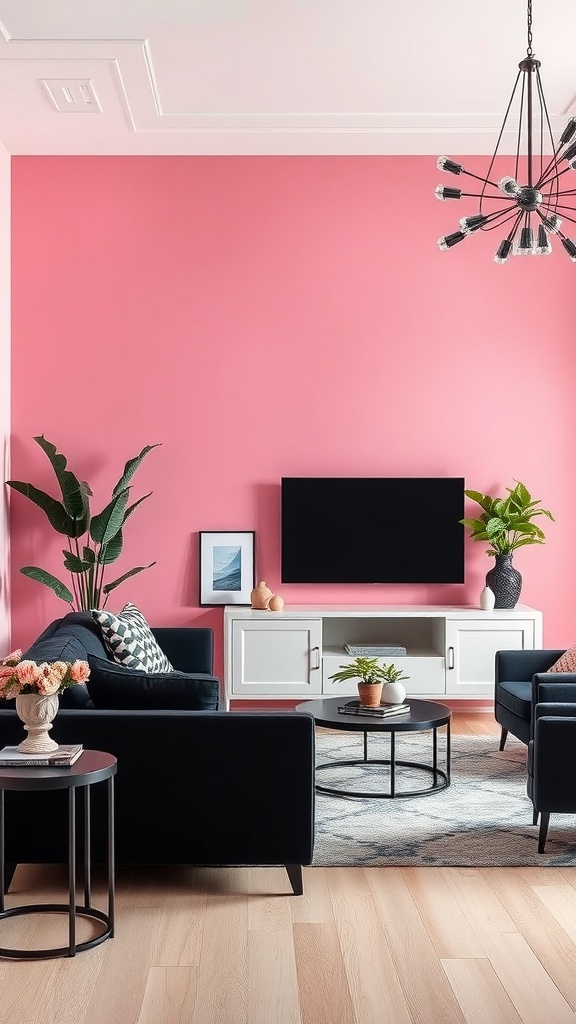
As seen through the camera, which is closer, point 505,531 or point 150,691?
point 150,691

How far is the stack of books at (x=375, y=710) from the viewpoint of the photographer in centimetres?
452

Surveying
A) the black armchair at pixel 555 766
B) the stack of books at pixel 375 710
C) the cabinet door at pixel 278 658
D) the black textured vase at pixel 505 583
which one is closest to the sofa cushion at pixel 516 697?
the stack of books at pixel 375 710

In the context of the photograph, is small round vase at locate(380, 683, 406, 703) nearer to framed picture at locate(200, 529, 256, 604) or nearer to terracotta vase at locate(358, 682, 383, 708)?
terracotta vase at locate(358, 682, 383, 708)

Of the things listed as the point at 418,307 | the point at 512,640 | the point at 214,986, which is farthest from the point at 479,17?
the point at 214,986

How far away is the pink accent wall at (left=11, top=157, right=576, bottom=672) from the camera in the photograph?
21.8ft

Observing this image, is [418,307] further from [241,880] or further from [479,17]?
[241,880]

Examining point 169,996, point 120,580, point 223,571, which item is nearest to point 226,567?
point 223,571

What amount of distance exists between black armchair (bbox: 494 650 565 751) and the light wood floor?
3.76ft

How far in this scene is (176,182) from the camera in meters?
6.65

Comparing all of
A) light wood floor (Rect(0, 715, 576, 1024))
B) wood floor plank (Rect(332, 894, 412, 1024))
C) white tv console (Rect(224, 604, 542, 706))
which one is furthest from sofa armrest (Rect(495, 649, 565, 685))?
wood floor plank (Rect(332, 894, 412, 1024))

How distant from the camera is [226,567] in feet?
21.9

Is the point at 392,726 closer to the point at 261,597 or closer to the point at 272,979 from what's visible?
the point at 272,979

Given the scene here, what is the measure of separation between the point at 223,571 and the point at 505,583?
70.7 inches

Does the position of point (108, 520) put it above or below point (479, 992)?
above
